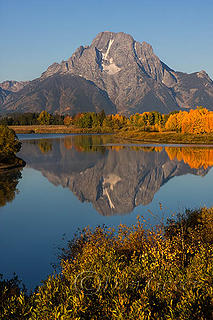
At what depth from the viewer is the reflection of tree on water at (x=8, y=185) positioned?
40841 mm

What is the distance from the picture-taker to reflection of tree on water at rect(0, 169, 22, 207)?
134ft

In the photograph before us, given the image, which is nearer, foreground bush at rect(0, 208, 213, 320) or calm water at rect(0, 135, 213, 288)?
foreground bush at rect(0, 208, 213, 320)

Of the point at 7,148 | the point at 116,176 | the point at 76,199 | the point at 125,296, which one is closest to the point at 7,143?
the point at 7,148

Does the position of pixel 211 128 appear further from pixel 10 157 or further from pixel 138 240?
pixel 138 240

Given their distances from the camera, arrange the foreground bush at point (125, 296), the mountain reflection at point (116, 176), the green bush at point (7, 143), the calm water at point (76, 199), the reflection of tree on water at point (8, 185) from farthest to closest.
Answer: the green bush at point (7, 143), the reflection of tree on water at point (8, 185), the mountain reflection at point (116, 176), the calm water at point (76, 199), the foreground bush at point (125, 296)

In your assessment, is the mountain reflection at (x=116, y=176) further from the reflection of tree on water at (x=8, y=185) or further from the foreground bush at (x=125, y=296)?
the foreground bush at (x=125, y=296)

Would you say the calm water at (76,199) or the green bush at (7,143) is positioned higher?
Answer: the green bush at (7,143)

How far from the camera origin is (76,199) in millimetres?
41469

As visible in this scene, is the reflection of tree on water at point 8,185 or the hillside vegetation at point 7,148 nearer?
the reflection of tree on water at point 8,185

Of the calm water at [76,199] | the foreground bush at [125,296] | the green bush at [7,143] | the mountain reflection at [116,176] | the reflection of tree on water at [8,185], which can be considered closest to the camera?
the foreground bush at [125,296]

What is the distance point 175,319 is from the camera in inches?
366

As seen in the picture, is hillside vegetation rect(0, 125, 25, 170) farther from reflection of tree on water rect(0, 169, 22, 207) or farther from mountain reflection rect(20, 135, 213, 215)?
mountain reflection rect(20, 135, 213, 215)

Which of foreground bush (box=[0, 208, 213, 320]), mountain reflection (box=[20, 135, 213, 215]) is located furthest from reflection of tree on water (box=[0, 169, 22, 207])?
foreground bush (box=[0, 208, 213, 320])

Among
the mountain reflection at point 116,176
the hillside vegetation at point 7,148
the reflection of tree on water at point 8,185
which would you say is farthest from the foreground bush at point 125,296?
the hillside vegetation at point 7,148
